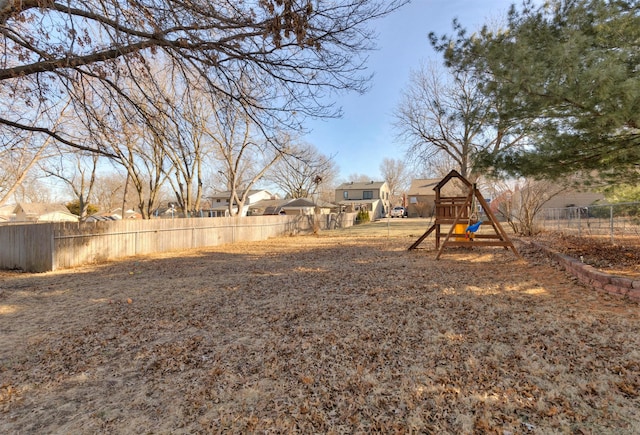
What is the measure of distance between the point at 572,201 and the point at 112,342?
110 feet

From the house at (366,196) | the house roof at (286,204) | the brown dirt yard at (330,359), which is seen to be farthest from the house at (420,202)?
the brown dirt yard at (330,359)

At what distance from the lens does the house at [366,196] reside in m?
50.8

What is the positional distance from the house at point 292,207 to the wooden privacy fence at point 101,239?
13.6 m

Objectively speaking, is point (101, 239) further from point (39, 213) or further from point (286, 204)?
point (39, 213)

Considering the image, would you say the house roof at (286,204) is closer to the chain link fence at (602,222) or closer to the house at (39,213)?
the house at (39,213)

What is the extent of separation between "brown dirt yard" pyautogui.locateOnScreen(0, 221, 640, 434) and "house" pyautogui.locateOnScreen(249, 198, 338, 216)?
23462 millimetres

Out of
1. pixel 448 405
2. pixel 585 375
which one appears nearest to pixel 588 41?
pixel 585 375

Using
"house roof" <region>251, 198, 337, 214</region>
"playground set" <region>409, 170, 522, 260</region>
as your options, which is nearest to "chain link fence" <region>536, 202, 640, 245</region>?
"playground set" <region>409, 170, 522, 260</region>

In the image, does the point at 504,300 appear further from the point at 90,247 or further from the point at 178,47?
the point at 90,247

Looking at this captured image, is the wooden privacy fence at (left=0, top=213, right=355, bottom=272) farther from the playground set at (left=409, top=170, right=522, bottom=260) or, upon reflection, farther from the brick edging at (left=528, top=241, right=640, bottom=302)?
the brick edging at (left=528, top=241, right=640, bottom=302)

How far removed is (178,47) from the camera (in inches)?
174

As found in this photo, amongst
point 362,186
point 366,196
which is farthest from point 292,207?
point 362,186

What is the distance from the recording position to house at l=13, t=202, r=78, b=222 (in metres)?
41.6

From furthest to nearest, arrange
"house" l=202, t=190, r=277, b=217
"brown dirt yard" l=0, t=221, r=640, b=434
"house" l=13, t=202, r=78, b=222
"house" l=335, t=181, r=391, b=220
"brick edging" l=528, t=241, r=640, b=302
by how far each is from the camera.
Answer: "house" l=335, t=181, r=391, b=220, "house" l=202, t=190, r=277, b=217, "house" l=13, t=202, r=78, b=222, "brick edging" l=528, t=241, r=640, b=302, "brown dirt yard" l=0, t=221, r=640, b=434
